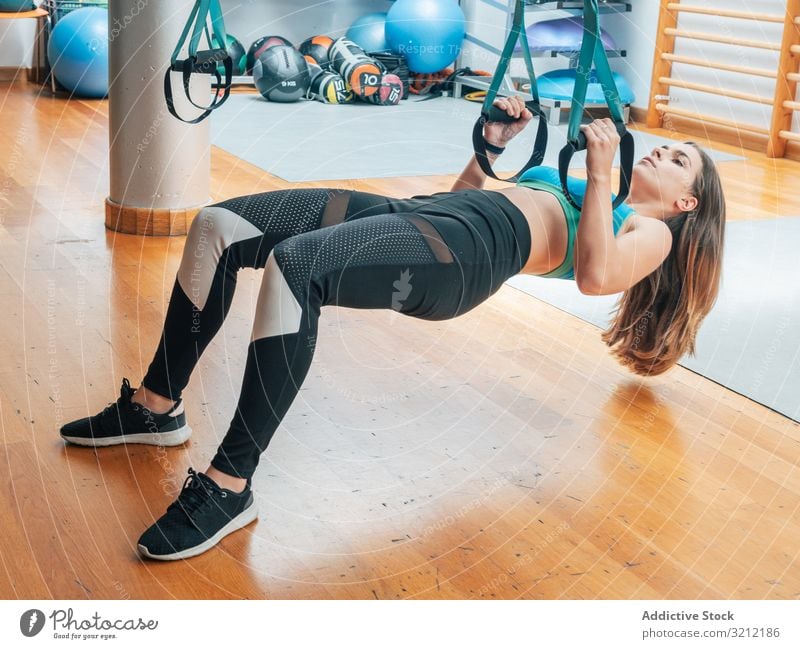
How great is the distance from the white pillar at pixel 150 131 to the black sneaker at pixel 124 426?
150cm

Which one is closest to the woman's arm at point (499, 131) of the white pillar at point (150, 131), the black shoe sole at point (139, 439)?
the black shoe sole at point (139, 439)

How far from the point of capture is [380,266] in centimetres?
158

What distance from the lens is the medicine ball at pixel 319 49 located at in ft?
21.3

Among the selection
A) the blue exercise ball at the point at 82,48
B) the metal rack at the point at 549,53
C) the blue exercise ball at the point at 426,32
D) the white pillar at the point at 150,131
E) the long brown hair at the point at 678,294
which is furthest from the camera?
the blue exercise ball at the point at 426,32

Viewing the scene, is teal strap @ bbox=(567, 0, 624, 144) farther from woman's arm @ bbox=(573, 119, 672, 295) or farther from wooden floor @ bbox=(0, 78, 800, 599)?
wooden floor @ bbox=(0, 78, 800, 599)

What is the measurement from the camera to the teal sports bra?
6.04 feet

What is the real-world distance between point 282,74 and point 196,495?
197 inches

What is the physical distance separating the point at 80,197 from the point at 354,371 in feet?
6.36

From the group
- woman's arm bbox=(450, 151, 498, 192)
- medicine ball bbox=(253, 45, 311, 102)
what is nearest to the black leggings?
woman's arm bbox=(450, 151, 498, 192)

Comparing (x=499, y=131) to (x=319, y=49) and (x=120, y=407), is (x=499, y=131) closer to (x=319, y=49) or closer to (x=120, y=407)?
(x=120, y=407)

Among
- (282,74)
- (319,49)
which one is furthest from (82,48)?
(319,49)

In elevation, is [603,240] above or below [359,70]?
above

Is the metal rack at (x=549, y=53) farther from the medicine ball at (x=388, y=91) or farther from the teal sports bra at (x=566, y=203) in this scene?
the teal sports bra at (x=566, y=203)

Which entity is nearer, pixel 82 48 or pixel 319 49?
pixel 82 48
